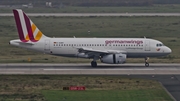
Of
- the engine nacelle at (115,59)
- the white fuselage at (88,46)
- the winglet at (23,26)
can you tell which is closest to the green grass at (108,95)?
the engine nacelle at (115,59)

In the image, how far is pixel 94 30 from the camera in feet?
364

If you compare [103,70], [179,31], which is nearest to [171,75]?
[103,70]

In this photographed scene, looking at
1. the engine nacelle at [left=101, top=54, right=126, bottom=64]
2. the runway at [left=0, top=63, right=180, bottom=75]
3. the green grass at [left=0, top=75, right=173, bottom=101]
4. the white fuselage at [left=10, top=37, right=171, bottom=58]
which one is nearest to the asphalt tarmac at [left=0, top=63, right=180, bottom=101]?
the runway at [left=0, top=63, right=180, bottom=75]

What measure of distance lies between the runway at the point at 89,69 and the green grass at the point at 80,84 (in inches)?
138

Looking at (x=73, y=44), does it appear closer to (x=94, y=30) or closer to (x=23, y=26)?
(x=23, y=26)

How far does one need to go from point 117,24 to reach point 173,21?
14.7 meters

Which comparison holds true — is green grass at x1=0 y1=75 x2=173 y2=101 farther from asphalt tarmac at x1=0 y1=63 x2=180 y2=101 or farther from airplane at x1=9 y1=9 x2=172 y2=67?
airplane at x1=9 y1=9 x2=172 y2=67

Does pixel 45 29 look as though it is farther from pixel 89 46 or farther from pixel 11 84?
pixel 11 84

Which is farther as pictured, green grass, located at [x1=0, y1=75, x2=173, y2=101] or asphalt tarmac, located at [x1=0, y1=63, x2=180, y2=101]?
asphalt tarmac, located at [x1=0, y1=63, x2=180, y2=101]

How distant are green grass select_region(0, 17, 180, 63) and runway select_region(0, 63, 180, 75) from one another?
4.47m

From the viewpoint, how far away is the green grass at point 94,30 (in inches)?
2987

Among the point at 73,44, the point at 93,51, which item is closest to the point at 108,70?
the point at 93,51

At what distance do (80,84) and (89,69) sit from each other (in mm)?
10809

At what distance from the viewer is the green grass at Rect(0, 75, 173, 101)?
48250 millimetres
